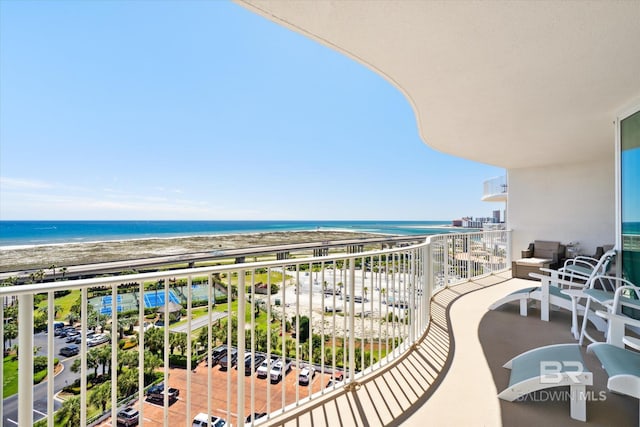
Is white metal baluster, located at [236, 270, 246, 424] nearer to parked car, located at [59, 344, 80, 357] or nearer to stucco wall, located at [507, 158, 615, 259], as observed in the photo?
parked car, located at [59, 344, 80, 357]

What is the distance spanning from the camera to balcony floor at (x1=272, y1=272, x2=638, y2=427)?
1.71 meters

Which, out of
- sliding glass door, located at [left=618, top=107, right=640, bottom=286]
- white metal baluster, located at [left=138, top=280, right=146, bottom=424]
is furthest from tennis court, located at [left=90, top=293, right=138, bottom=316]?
sliding glass door, located at [left=618, top=107, right=640, bottom=286]

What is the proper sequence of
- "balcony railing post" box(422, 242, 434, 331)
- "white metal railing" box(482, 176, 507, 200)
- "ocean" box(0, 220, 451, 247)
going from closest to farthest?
"balcony railing post" box(422, 242, 434, 331) → "white metal railing" box(482, 176, 507, 200) → "ocean" box(0, 220, 451, 247)

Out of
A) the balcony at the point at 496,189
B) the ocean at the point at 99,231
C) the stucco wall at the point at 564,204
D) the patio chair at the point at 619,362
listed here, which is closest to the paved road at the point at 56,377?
the patio chair at the point at 619,362

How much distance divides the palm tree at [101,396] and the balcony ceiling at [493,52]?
2506mm

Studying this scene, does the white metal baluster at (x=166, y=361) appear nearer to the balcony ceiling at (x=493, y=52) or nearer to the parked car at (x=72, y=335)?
the parked car at (x=72, y=335)

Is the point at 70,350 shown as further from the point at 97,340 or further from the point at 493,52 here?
the point at 493,52

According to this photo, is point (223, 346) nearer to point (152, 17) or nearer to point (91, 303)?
point (91, 303)

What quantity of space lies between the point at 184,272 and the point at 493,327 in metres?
3.47

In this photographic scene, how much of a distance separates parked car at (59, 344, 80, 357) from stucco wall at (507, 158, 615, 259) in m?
8.51

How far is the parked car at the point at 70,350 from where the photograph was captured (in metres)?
1.34

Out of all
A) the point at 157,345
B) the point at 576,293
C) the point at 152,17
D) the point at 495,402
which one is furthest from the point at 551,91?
the point at 152,17

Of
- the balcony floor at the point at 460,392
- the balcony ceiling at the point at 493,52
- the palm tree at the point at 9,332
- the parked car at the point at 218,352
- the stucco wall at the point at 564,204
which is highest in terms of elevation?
the balcony ceiling at the point at 493,52

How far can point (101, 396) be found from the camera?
151 centimetres
